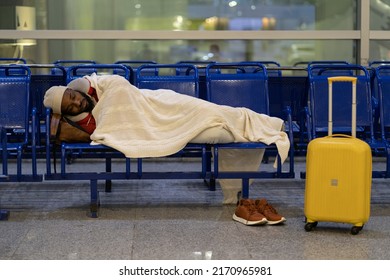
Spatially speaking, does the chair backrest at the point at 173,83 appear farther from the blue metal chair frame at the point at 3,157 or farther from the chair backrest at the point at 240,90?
the blue metal chair frame at the point at 3,157

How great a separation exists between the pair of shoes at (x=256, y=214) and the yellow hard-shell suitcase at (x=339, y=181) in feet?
1.11

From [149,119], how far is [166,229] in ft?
3.42

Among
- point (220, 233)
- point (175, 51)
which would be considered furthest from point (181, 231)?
point (175, 51)

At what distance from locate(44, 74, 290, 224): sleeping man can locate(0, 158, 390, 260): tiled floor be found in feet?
1.60

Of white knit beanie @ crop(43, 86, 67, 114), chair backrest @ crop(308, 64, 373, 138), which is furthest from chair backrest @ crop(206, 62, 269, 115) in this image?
white knit beanie @ crop(43, 86, 67, 114)

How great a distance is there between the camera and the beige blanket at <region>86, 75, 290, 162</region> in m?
5.92

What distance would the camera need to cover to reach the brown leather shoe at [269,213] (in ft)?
18.3

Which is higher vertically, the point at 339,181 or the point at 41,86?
the point at 41,86

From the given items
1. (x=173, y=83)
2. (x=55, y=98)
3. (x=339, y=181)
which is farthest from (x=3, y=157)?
(x=339, y=181)

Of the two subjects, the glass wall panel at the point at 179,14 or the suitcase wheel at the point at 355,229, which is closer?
the suitcase wheel at the point at 355,229

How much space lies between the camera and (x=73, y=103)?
6.01 metres

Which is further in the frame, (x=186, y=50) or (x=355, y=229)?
(x=186, y=50)

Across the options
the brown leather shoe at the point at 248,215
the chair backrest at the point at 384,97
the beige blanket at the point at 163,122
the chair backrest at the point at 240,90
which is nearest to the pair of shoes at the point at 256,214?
the brown leather shoe at the point at 248,215

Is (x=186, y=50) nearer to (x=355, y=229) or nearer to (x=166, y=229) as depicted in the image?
(x=166, y=229)
